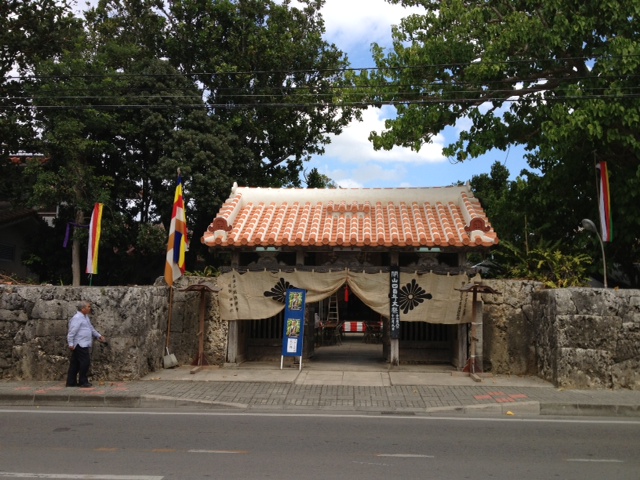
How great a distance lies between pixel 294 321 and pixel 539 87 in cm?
878

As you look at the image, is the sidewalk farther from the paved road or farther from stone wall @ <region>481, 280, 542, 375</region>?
stone wall @ <region>481, 280, 542, 375</region>

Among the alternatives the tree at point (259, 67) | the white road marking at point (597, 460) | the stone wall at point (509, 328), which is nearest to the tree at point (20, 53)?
the tree at point (259, 67)

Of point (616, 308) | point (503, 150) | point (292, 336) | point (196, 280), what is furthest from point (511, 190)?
point (196, 280)

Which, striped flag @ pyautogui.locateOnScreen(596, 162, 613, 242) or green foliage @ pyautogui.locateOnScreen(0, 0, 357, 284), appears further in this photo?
green foliage @ pyautogui.locateOnScreen(0, 0, 357, 284)

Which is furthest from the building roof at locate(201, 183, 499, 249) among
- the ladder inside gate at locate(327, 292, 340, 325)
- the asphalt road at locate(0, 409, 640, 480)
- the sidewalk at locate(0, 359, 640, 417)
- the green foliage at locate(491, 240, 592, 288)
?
the ladder inside gate at locate(327, 292, 340, 325)

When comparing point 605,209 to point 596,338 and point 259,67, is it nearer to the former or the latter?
point 596,338

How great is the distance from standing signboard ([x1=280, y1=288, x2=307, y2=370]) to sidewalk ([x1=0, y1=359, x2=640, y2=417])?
0.68 m

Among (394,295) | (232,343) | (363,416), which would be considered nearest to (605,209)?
(394,295)

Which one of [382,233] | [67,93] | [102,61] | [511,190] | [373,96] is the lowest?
[382,233]

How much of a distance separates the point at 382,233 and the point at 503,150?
5.01 meters

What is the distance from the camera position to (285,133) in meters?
24.6

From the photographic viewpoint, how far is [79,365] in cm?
1128

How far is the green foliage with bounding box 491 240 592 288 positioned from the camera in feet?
45.4

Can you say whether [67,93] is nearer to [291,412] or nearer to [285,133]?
[285,133]
